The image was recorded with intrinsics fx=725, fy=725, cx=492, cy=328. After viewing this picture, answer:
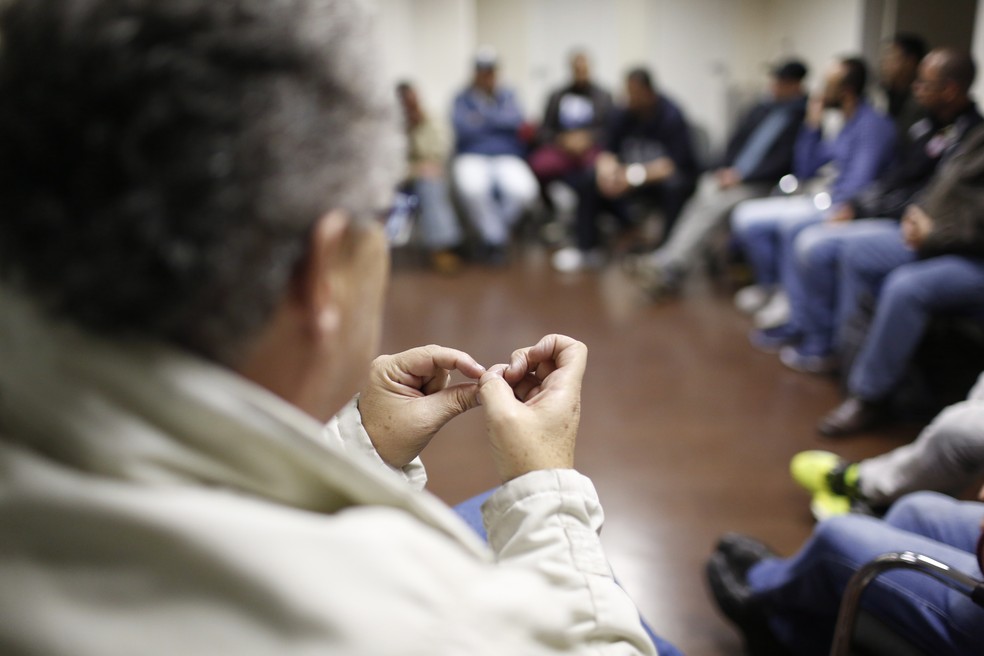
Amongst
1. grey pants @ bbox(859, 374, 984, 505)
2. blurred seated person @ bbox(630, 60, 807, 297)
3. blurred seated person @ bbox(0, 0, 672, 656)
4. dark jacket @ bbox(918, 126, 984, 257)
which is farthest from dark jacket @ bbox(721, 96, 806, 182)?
blurred seated person @ bbox(0, 0, 672, 656)

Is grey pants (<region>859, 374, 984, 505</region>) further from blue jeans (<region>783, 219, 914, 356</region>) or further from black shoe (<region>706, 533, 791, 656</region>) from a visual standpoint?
blue jeans (<region>783, 219, 914, 356</region>)

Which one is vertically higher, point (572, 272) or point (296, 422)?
point (572, 272)

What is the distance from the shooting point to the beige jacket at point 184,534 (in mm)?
437

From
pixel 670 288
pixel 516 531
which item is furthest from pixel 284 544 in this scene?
pixel 670 288

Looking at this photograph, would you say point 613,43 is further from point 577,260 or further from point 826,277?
point 826,277

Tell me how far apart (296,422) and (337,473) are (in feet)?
0.18

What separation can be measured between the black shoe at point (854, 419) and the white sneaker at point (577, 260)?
230cm

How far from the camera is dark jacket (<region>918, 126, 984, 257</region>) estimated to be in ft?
7.04

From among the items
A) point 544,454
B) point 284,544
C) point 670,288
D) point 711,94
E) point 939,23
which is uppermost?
point 711,94

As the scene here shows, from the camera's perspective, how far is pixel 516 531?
664 mm

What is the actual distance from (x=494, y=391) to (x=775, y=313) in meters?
2.90

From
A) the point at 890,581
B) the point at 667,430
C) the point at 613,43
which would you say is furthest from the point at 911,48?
the point at 613,43

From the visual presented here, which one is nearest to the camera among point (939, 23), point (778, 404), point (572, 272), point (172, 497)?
point (172, 497)

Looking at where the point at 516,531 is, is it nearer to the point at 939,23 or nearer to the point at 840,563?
the point at 840,563
